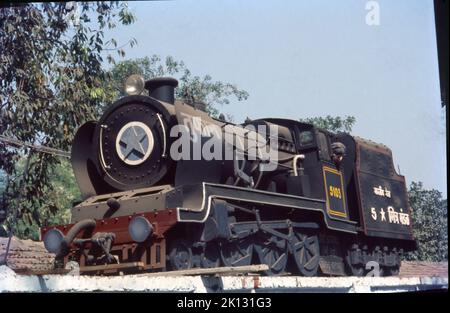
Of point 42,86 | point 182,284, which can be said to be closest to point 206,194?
point 182,284

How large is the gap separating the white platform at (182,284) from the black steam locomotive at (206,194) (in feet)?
3.90

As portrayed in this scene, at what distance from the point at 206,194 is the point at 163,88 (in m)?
1.69

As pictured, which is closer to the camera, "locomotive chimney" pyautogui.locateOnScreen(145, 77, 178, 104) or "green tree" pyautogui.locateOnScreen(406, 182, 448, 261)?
"locomotive chimney" pyautogui.locateOnScreen(145, 77, 178, 104)

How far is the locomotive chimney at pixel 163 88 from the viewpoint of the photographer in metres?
7.48

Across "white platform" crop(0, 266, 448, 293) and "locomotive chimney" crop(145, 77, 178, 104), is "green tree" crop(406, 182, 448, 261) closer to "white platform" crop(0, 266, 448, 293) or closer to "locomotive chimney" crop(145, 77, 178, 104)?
"white platform" crop(0, 266, 448, 293)

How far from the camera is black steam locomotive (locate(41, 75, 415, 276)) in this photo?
6516 millimetres

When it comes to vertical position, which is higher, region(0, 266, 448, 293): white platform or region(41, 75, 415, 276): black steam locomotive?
region(41, 75, 415, 276): black steam locomotive

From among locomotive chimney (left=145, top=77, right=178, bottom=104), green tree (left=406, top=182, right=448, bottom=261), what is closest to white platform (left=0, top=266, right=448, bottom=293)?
locomotive chimney (left=145, top=77, right=178, bottom=104)

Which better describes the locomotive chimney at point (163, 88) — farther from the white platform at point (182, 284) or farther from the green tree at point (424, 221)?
the green tree at point (424, 221)

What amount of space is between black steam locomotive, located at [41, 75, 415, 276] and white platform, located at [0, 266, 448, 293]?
1187 mm

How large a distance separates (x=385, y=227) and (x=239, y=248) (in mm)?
3791

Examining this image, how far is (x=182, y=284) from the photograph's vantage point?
455 cm

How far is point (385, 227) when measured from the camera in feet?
33.2
